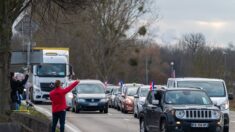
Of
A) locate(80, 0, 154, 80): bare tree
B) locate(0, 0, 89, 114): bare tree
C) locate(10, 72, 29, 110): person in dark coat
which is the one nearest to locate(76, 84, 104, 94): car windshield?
locate(10, 72, 29, 110): person in dark coat

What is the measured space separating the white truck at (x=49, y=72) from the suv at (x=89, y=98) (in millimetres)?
8554

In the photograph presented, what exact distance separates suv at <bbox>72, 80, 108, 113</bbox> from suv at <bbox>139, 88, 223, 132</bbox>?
15881mm

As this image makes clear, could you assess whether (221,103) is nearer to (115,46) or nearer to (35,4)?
(35,4)

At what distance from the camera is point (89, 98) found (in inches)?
1406

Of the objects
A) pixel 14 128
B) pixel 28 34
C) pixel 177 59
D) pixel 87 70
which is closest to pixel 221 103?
pixel 28 34

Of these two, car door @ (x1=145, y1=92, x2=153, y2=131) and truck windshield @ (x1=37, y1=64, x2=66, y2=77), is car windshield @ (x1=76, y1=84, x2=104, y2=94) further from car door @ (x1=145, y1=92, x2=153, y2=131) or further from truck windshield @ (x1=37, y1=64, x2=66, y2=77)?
car door @ (x1=145, y1=92, x2=153, y2=131)

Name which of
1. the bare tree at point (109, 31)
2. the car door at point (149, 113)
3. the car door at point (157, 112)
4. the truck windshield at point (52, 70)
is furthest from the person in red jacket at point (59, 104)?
the bare tree at point (109, 31)

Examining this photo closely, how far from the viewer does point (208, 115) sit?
60.3ft

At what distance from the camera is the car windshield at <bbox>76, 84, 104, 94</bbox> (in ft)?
120

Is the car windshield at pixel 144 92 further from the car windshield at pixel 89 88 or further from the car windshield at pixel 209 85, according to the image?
the car windshield at pixel 209 85

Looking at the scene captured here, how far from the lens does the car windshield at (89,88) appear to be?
120ft

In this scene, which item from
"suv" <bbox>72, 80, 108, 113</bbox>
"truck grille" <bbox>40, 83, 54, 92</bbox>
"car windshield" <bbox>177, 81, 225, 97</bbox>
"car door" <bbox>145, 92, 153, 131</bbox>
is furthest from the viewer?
"truck grille" <bbox>40, 83, 54, 92</bbox>

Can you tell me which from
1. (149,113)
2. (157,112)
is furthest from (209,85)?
(157,112)

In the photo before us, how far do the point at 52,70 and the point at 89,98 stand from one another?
10.8 meters
